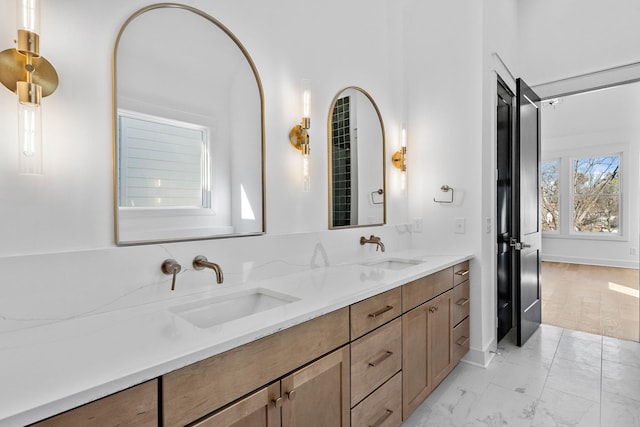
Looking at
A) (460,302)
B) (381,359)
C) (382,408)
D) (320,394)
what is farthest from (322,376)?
(460,302)

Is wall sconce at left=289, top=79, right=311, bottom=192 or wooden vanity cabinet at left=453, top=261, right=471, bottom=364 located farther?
wooden vanity cabinet at left=453, top=261, right=471, bottom=364

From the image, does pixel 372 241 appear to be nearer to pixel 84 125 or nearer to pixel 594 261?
pixel 84 125

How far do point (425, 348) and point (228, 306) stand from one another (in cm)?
113

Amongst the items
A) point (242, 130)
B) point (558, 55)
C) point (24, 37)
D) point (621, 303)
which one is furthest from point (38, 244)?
point (621, 303)

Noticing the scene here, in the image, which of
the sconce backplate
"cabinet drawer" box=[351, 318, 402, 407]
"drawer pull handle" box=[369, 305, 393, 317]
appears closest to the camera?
the sconce backplate

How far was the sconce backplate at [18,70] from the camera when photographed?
998 mm

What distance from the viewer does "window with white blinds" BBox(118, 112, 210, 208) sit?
1267 millimetres

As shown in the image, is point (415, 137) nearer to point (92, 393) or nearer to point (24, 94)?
point (24, 94)

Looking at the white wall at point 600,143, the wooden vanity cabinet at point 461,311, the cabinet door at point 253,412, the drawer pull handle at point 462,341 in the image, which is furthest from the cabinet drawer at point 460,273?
the white wall at point 600,143

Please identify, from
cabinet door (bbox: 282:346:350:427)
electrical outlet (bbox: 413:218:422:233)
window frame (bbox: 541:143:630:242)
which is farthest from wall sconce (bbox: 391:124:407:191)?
window frame (bbox: 541:143:630:242)

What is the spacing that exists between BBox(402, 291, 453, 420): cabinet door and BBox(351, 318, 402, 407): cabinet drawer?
86mm

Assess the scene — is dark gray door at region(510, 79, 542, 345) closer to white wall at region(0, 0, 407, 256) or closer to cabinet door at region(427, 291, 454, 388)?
cabinet door at region(427, 291, 454, 388)

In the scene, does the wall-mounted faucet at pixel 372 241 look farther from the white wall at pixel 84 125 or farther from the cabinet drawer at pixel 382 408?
the cabinet drawer at pixel 382 408

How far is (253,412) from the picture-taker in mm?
968
